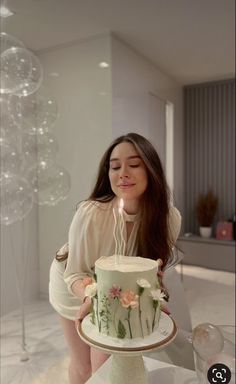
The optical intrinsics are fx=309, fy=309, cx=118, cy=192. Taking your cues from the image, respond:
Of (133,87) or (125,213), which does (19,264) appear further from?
(133,87)

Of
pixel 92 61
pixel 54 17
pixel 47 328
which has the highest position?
pixel 54 17

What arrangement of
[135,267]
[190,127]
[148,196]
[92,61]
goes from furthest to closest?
[190,127]
[92,61]
[148,196]
[135,267]

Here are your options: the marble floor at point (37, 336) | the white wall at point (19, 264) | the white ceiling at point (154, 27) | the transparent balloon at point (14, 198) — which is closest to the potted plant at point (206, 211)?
the marble floor at point (37, 336)

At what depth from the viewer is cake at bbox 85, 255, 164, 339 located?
523 mm

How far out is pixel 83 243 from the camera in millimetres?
685

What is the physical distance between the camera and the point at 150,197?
69 centimetres

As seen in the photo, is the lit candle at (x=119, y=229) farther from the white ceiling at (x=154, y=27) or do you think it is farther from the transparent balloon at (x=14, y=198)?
the white ceiling at (x=154, y=27)

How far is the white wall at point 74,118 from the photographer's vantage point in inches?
38.0

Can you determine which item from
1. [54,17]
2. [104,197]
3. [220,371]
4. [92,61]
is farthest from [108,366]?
[54,17]

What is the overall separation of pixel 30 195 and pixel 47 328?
0.51 m

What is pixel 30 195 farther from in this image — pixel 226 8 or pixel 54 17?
pixel 226 8

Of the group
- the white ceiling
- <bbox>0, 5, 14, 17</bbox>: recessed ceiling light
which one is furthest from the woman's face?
<bbox>0, 5, 14, 17</bbox>: recessed ceiling light

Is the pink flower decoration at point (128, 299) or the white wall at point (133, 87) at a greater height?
the white wall at point (133, 87)

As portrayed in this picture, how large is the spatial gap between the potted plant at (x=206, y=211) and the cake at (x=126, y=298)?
232cm
